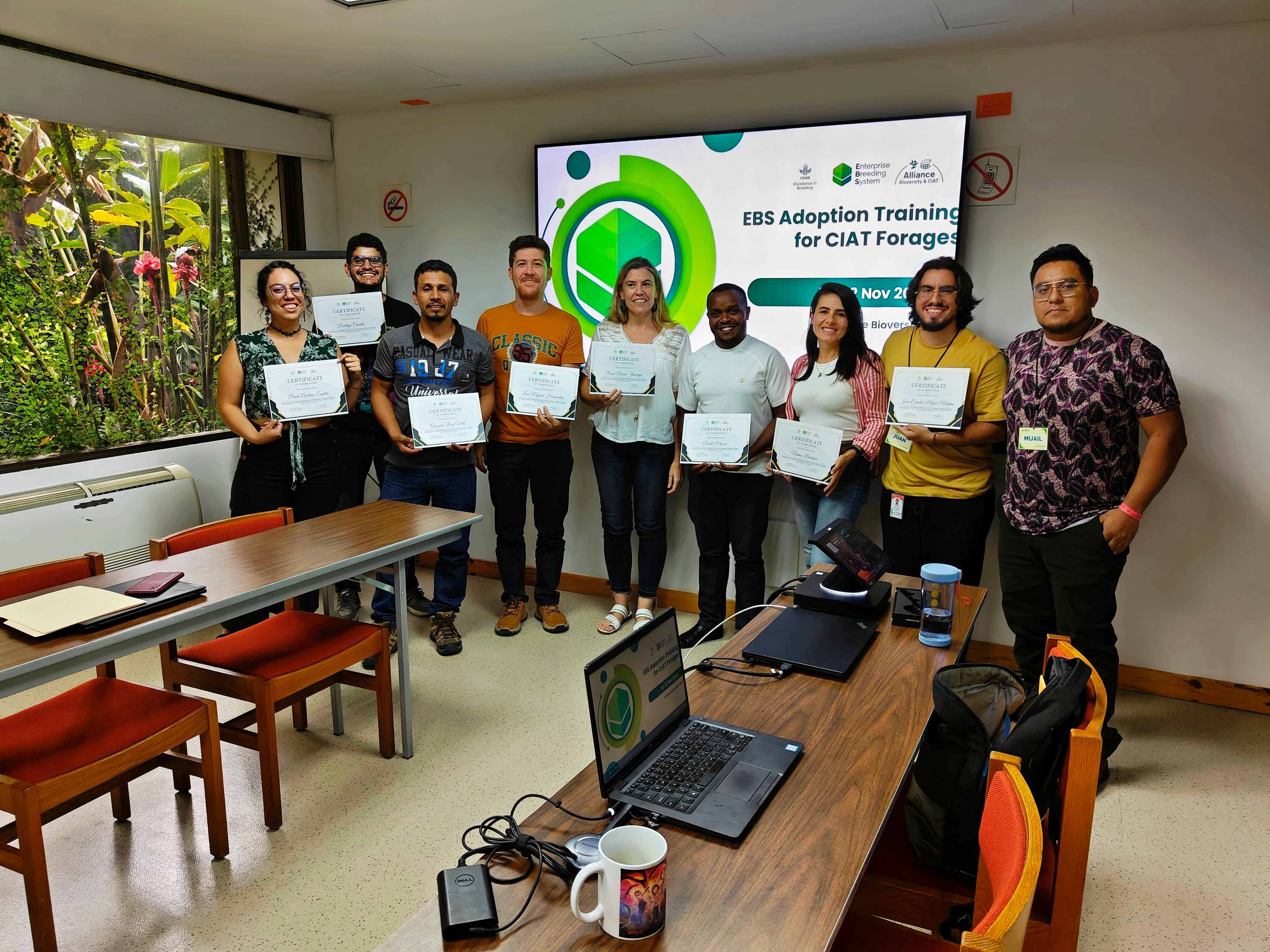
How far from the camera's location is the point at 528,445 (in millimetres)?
4117

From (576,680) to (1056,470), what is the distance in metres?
2.09

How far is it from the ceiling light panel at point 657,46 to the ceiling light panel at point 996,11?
939 millimetres

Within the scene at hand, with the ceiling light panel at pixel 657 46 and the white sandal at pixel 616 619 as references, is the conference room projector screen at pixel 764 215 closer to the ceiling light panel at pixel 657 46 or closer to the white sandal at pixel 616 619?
the ceiling light panel at pixel 657 46

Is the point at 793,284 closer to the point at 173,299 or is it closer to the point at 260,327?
the point at 260,327

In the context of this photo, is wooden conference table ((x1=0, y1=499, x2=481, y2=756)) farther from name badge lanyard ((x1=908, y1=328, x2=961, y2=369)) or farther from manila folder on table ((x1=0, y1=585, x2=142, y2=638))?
name badge lanyard ((x1=908, y1=328, x2=961, y2=369))

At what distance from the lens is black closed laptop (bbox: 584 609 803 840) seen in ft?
4.37

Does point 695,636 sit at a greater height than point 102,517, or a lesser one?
lesser

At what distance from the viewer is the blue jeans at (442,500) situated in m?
3.90

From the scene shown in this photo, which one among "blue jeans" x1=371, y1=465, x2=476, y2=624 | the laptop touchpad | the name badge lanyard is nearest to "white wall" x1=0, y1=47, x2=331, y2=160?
"blue jeans" x1=371, y1=465, x2=476, y2=624

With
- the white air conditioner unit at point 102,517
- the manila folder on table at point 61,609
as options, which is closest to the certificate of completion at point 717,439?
the manila folder on table at point 61,609

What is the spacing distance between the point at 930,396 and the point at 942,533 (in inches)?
21.9

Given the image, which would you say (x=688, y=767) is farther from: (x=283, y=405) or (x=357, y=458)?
(x=357, y=458)

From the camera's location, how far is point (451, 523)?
3014 millimetres

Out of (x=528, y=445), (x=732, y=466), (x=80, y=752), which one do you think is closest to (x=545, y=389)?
(x=528, y=445)
